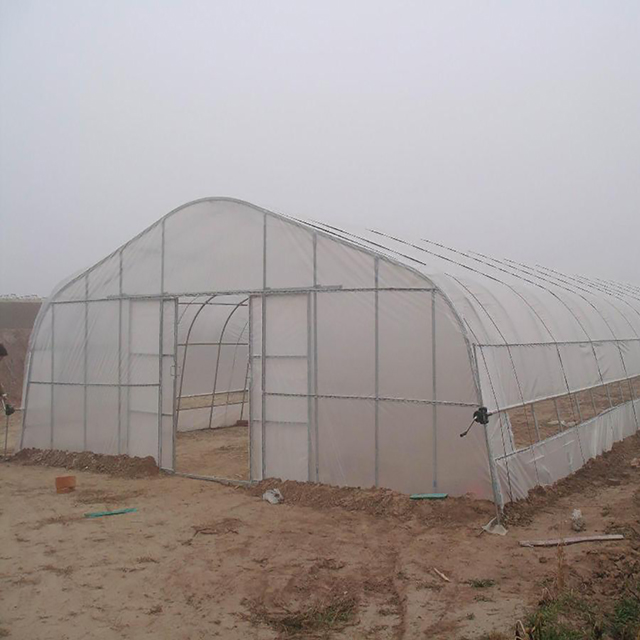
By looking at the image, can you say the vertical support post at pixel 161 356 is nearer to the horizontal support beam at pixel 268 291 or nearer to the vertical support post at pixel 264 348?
the horizontal support beam at pixel 268 291

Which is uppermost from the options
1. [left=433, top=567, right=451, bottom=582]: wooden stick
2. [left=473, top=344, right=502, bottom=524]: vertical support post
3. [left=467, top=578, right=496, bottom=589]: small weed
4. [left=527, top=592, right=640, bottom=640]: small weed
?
[left=473, top=344, right=502, bottom=524]: vertical support post

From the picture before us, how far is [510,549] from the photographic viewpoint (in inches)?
316

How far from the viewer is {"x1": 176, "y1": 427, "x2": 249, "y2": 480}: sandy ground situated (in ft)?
44.1

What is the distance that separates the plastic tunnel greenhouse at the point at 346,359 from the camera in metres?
9.89

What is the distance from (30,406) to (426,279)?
32.3 feet

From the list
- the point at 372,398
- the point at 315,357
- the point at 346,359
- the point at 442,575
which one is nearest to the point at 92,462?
the point at 315,357

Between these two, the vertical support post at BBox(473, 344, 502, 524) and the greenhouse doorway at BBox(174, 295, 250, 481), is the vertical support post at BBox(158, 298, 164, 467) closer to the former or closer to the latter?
the greenhouse doorway at BBox(174, 295, 250, 481)

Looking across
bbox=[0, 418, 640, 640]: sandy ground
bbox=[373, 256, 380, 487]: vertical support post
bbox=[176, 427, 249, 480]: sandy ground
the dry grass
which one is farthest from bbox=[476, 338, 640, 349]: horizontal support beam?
bbox=[176, 427, 249, 480]: sandy ground

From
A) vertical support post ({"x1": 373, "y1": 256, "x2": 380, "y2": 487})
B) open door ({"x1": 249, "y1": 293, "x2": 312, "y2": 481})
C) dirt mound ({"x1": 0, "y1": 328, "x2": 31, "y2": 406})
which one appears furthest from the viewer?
dirt mound ({"x1": 0, "y1": 328, "x2": 31, "y2": 406})

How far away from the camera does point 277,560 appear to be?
8062 millimetres

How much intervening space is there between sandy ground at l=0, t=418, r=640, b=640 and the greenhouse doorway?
5.98m

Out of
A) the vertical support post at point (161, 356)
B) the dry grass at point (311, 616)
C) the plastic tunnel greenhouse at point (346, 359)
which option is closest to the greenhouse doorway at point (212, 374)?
the plastic tunnel greenhouse at point (346, 359)

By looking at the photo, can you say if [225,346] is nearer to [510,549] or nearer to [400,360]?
Answer: [400,360]

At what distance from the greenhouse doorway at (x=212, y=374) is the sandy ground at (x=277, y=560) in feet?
19.6
